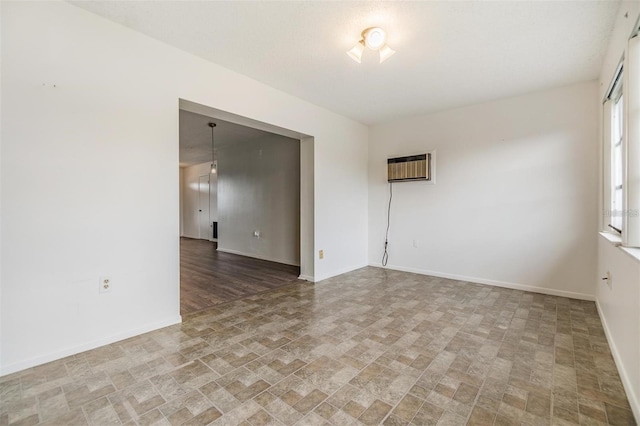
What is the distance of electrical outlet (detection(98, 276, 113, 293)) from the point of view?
2.25m

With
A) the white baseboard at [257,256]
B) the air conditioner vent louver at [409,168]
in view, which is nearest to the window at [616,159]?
the air conditioner vent louver at [409,168]

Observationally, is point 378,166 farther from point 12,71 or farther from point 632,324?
point 12,71

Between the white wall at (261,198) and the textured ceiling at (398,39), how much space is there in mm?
2134

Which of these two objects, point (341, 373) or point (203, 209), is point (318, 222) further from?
point (203, 209)

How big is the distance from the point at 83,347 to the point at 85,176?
1274 mm

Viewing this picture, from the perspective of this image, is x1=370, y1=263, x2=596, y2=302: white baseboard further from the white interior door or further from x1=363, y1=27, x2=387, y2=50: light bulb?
the white interior door

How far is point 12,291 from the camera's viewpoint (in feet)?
6.18

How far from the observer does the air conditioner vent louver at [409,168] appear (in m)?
4.39

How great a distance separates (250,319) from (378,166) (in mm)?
3438

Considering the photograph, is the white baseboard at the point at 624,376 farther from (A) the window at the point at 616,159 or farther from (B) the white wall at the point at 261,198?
(B) the white wall at the point at 261,198

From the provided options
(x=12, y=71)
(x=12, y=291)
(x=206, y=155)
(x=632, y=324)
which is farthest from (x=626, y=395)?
(x=206, y=155)

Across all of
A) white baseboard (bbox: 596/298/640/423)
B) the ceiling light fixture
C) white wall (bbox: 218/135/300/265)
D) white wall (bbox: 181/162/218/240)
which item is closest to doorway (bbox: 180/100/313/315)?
white wall (bbox: 218/135/300/265)

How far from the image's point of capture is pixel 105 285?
2268mm

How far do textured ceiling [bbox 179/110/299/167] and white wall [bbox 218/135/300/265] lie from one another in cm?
24
